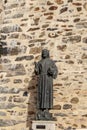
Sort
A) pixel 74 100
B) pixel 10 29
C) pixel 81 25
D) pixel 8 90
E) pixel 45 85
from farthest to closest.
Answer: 1. pixel 10 29
2. pixel 8 90
3. pixel 81 25
4. pixel 74 100
5. pixel 45 85

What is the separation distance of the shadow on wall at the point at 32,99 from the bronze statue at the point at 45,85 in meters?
0.58

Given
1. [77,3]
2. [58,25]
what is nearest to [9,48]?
[58,25]

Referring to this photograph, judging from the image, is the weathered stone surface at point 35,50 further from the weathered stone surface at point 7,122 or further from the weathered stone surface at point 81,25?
the weathered stone surface at point 7,122

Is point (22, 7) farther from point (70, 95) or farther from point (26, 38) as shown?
point (70, 95)

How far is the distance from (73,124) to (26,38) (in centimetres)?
212

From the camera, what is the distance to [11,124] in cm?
884

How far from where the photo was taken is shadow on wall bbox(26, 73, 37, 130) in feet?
28.8

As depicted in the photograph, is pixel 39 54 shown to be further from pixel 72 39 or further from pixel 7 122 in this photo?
pixel 7 122

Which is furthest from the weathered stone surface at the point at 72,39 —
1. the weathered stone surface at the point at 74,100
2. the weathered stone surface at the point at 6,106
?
the weathered stone surface at the point at 6,106

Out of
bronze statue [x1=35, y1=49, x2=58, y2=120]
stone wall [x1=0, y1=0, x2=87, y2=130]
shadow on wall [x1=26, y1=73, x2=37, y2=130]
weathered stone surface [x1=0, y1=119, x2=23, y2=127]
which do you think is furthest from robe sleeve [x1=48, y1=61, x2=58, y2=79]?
weathered stone surface [x1=0, y1=119, x2=23, y2=127]

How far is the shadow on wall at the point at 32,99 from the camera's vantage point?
345 inches

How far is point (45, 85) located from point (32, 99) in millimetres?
761

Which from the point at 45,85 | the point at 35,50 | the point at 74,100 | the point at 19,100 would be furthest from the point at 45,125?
the point at 35,50

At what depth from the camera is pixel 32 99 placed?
29.0 ft
